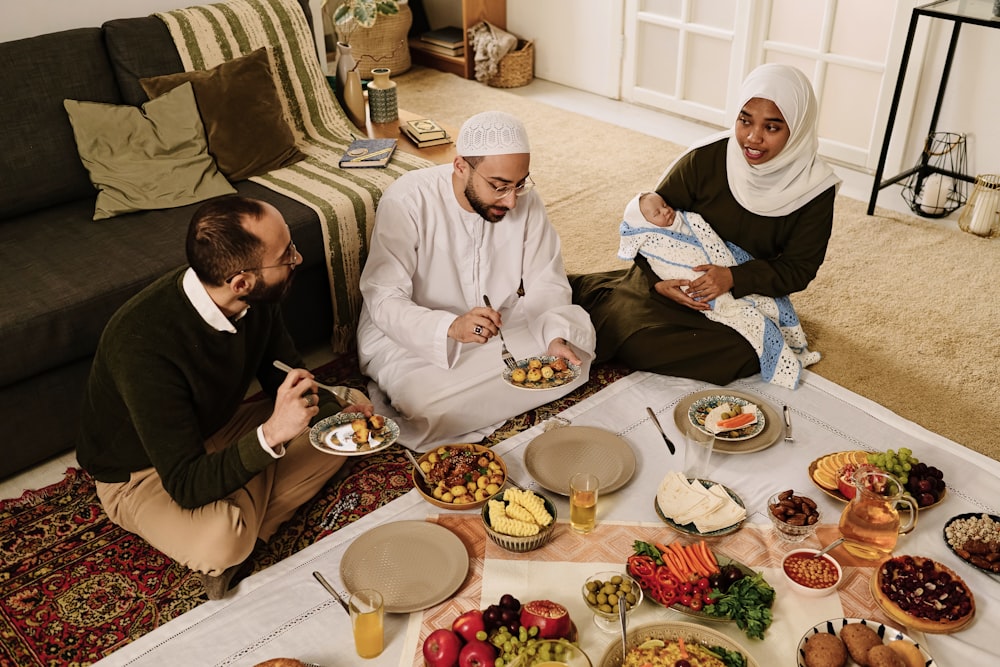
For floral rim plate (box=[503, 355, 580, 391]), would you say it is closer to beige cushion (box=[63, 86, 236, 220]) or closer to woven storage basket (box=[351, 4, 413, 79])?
beige cushion (box=[63, 86, 236, 220])

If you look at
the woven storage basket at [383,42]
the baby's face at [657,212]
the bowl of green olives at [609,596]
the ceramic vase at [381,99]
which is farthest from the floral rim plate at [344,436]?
the woven storage basket at [383,42]

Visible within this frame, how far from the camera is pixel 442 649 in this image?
1.71 meters

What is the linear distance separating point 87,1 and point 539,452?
242 centimetres

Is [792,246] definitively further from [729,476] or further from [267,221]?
[267,221]

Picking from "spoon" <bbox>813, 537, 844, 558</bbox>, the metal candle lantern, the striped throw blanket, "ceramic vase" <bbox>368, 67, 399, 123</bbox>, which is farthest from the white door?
"spoon" <bbox>813, 537, 844, 558</bbox>

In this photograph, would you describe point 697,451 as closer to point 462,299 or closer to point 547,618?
point 547,618

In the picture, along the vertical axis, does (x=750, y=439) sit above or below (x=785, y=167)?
below

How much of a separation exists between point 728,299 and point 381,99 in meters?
1.77

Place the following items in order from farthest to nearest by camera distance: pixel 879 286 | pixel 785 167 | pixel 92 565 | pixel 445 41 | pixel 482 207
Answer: pixel 445 41 → pixel 879 286 → pixel 785 167 → pixel 482 207 → pixel 92 565

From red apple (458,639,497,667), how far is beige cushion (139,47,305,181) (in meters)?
2.13

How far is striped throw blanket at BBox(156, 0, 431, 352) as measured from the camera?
310cm

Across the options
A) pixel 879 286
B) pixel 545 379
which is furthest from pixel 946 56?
pixel 545 379

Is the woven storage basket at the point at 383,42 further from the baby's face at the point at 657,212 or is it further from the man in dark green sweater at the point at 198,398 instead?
the man in dark green sweater at the point at 198,398

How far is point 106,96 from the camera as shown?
10.2 feet
